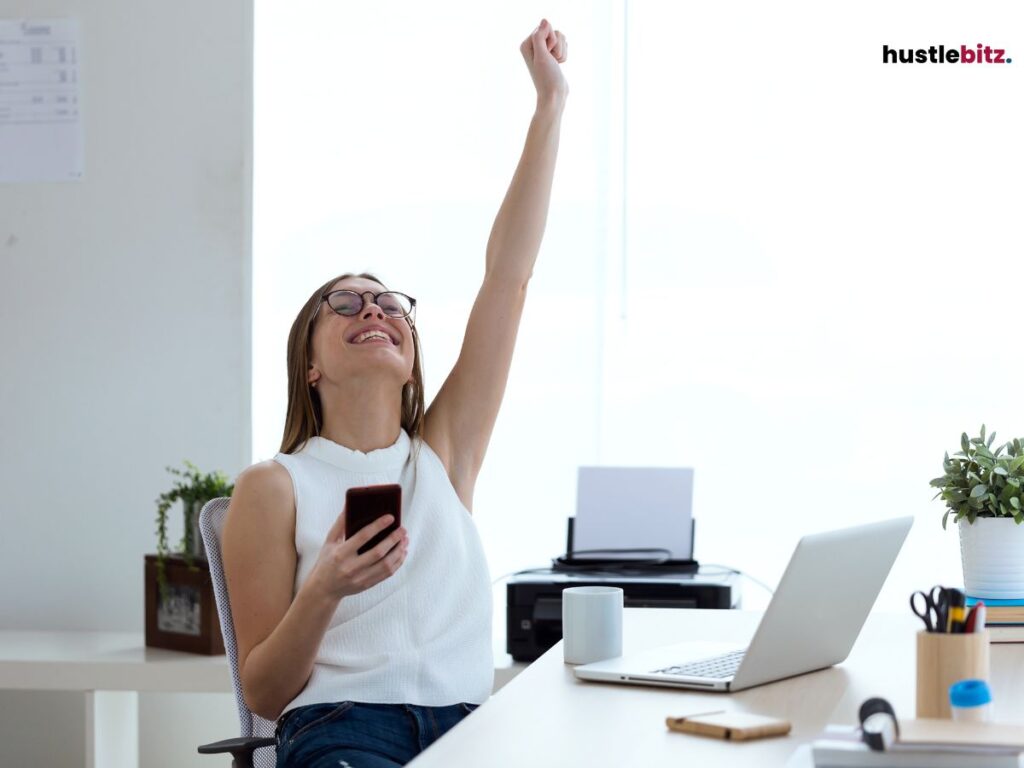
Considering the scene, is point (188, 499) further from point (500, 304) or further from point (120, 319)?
point (500, 304)

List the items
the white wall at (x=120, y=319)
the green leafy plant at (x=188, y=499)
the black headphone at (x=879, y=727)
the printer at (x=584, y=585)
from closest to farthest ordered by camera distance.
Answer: the black headphone at (x=879, y=727) < the printer at (x=584, y=585) < the green leafy plant at (x=188, y=499) < the white wall at (x=120, y=319)

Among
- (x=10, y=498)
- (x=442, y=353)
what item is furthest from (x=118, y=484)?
(x=442, y=353)

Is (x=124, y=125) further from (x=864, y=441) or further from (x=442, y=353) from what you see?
(x=864, y=441)

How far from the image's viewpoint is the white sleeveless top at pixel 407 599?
5.47 feet

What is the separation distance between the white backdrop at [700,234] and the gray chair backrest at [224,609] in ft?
4.24

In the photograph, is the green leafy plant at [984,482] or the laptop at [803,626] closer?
the laptop at [803,626]

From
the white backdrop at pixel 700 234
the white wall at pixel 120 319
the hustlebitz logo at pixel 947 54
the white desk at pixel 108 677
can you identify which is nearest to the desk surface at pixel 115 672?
the white desk at pixel 108 677

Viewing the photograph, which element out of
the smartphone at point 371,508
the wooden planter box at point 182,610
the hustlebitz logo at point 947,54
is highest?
the hustlebitz logo at point 947,54

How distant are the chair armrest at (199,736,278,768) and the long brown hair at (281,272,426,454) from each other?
442 millimetres

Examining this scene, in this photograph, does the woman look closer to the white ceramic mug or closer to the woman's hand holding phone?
the woman's hand holding phone

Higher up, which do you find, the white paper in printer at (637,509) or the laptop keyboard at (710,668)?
the white paper in printer at (637,509)

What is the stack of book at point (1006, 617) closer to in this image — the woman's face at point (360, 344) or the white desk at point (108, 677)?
the woman's face at point (360, 344)

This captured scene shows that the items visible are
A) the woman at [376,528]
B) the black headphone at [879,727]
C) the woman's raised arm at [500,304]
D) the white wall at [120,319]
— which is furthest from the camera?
the white wall at [120,319]

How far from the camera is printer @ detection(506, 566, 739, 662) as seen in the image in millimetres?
2398
